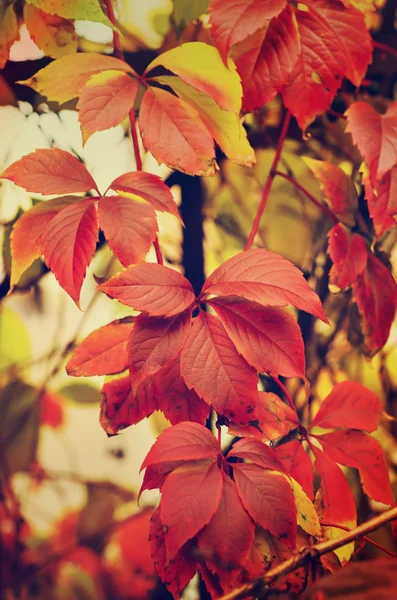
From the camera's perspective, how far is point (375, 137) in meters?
0.59

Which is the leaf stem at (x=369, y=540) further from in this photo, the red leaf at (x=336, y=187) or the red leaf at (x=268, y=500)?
the red leaf at (x=336, y=187)

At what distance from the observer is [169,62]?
0.54 m

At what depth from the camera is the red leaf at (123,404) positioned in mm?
543

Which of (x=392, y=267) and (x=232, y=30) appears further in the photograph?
(x=392, y=267)

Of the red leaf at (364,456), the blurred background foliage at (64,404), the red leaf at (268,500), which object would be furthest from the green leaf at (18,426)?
the red leaf at (364,456)

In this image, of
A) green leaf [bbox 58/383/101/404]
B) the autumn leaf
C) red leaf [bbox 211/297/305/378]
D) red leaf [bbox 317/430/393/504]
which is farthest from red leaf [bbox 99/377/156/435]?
the autumn leaf

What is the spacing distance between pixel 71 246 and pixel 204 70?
0.24 metres

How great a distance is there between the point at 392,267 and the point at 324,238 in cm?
10

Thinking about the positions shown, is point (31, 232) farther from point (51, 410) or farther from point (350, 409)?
point (350, 409)

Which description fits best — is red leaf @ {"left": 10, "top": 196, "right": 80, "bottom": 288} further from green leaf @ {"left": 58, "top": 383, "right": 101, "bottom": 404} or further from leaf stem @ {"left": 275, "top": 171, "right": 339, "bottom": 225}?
leaf stem @ {"left": 275, "top": 171, "right": 339, "bottom": 225}

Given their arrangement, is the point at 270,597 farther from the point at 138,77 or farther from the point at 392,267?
the point at 138,77

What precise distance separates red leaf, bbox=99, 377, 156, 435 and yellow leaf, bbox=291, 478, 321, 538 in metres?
0.18

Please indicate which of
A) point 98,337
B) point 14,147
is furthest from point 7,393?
point 14,147

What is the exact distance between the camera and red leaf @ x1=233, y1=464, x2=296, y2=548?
493 millimetres
